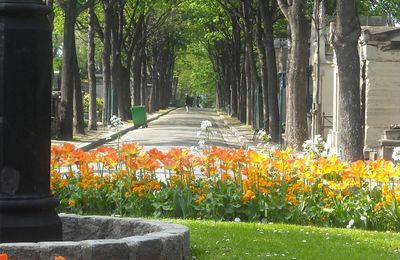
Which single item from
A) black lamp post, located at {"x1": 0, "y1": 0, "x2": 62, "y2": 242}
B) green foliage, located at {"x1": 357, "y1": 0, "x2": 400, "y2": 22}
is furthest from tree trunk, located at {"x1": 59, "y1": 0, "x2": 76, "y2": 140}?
black lamp post, located at {"x1": 0, "y1": 0, "x2": 62, "y2": 242}

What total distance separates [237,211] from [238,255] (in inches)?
128

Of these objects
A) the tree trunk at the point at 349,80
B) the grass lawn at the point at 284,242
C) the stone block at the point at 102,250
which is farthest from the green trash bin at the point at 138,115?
the stone block at the point at 102,250

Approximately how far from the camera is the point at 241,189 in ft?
40.8

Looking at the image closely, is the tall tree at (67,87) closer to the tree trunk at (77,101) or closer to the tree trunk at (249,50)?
the tree trunk at (77,101)

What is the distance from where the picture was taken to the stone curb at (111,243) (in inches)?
283

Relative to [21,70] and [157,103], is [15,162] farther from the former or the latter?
[157,103]

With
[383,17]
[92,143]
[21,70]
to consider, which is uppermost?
[383,17]

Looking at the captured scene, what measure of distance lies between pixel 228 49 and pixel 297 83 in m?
43.8

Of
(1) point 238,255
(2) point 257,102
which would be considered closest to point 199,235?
(1) point 238,255

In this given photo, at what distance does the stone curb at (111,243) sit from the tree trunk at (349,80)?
759 cm

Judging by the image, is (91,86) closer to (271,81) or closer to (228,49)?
(271,81)

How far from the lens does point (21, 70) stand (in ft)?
25.1

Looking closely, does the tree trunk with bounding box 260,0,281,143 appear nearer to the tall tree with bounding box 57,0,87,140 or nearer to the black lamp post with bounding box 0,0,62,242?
the tall tree with bounding box 57,0,87,140

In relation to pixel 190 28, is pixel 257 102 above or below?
below
